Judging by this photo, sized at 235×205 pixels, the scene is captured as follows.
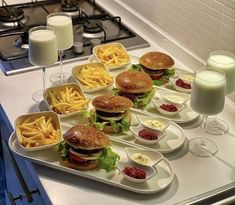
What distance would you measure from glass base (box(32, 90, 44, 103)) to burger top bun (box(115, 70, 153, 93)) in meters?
0.23

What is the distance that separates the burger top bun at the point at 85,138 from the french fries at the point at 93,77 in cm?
28

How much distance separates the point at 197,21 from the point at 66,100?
50 centimetres

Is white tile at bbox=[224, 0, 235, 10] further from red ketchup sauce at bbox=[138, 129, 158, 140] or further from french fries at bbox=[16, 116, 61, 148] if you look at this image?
french fries at bbox=[16, 116, 61, 148]

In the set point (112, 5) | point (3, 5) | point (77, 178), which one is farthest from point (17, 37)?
point (77, 178)

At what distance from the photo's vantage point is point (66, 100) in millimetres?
1322

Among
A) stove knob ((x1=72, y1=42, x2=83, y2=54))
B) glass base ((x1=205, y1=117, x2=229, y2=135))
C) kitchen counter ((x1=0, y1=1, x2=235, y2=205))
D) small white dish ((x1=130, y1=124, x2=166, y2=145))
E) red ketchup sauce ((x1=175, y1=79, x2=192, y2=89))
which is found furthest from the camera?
stove knob ((x1=72, y1=42, x2=83, y2=54))

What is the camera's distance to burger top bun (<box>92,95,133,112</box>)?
→ 4.02 ft

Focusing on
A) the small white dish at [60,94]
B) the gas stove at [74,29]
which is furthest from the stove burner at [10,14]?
the small white dish at [60,94]

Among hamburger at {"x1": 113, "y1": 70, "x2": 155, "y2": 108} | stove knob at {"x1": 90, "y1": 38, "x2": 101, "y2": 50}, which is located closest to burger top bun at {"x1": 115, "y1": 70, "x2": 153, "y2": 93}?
hamburger at {"x1": 113, "y1": 70, "x2": 155, "y2": 108}

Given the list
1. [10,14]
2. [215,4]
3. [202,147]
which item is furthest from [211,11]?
[10,14]

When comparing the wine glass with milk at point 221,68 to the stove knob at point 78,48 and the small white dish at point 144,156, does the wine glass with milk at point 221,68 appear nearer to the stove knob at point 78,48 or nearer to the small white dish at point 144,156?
the small white dish at point 144,156

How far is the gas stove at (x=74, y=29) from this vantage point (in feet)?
5.30

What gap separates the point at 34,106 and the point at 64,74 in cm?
20

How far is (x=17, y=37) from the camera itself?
175 cm
